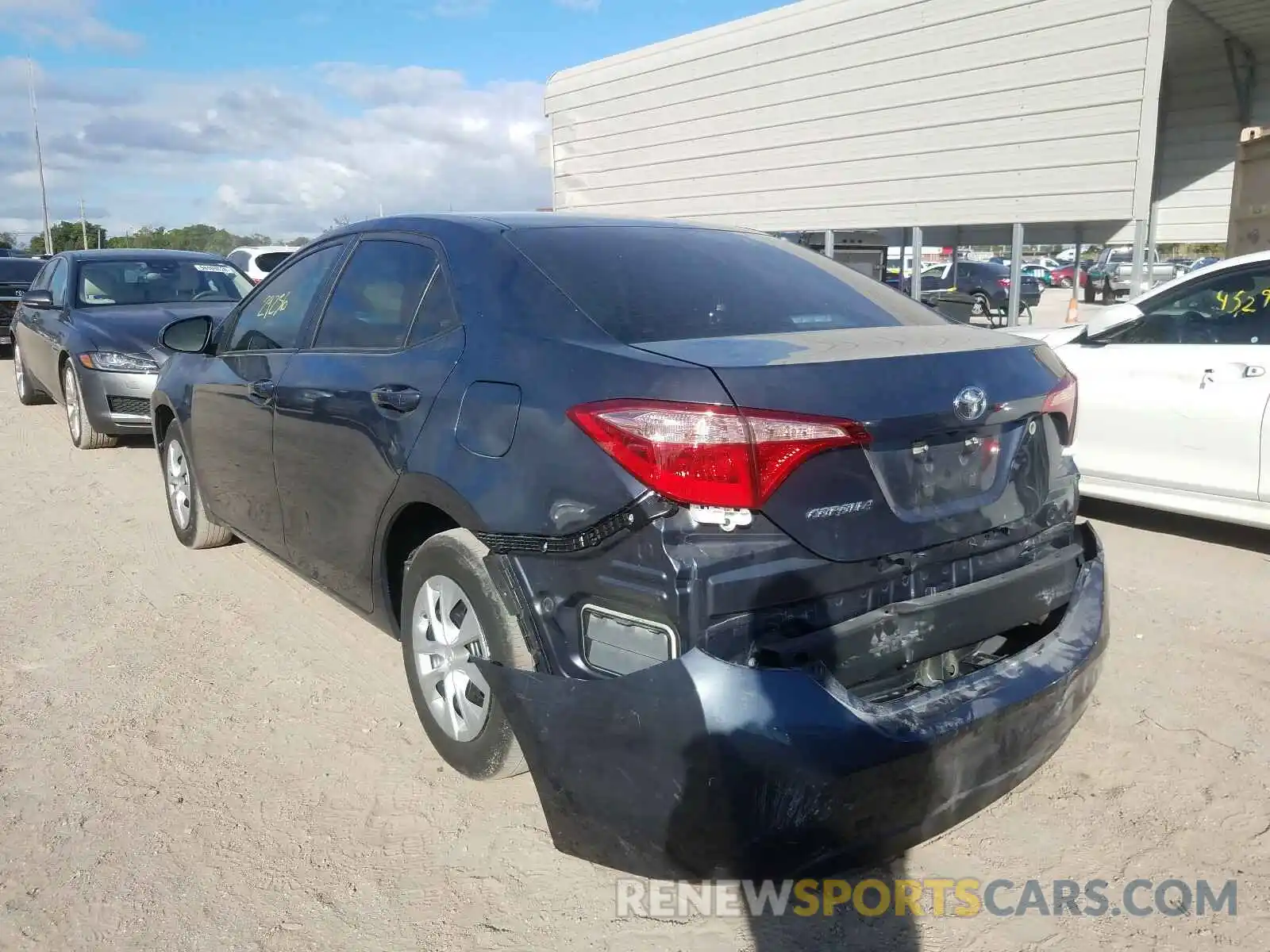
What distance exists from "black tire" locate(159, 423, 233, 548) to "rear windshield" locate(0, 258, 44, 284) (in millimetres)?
12599

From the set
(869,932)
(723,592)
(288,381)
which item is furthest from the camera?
(288,381)

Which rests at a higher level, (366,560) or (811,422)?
(811,422)

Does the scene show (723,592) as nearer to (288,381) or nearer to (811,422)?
(811,422)

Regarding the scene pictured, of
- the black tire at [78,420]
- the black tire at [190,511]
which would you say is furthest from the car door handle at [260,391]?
the black tire at [78,420]

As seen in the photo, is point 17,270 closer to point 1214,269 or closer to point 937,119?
point 937,119

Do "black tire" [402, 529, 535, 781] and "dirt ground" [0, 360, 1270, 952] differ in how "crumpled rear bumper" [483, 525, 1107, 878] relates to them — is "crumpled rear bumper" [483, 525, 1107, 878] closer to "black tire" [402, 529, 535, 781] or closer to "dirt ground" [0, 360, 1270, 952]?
"black tire" [402, 529, 535, 781]

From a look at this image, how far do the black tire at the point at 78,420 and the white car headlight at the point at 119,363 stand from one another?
0.98 ft

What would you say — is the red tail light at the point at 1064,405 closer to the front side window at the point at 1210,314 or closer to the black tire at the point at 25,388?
the front side window at the point at 1210,314

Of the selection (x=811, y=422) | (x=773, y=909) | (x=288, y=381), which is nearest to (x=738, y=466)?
(x=811, y=422)

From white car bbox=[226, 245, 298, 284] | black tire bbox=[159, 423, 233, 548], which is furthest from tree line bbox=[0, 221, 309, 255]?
black tire bbox=[159, 423, 233, 548]

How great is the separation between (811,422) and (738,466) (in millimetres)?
198

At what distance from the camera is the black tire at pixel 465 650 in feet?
8.59

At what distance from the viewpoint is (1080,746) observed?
3287 millimetres

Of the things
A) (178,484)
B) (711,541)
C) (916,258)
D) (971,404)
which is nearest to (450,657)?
(711,541)
